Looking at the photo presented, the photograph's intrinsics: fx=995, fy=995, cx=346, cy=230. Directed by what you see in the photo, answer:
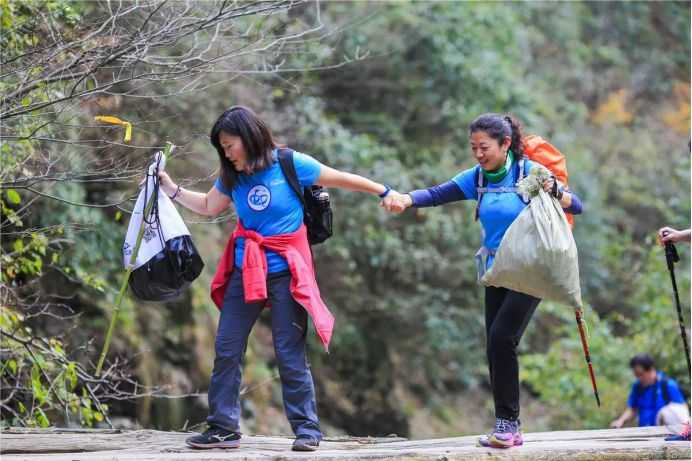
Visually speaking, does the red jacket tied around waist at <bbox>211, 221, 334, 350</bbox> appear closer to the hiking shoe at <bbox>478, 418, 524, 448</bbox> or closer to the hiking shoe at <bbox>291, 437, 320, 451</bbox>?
the hiking shoe at <bbox>291, 437, 320, 451</bbox>

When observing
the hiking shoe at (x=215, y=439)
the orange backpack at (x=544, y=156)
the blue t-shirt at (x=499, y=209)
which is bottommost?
the hiking shoe at (x=215, y=439)

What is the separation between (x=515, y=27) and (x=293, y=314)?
11733 mm

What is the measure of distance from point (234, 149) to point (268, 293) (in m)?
0.80

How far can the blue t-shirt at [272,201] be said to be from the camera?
5.32 metres

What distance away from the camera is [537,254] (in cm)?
520

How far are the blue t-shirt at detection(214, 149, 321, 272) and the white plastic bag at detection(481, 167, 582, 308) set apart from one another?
3.59 feet

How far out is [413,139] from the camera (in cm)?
1592

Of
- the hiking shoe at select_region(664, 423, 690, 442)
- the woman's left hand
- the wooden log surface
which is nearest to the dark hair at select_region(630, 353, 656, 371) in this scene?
the wooden log surface

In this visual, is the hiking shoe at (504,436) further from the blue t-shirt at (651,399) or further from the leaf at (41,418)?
the blue t-shirt at (651,399)

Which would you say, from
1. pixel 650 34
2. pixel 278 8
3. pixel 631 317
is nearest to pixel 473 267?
pixel 631 317

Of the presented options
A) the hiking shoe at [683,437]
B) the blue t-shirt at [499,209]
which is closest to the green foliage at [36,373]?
the blue t-shirt at [499,209]

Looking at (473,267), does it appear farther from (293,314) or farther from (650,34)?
(650,34)

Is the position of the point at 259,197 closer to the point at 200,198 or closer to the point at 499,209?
the point at 200,198

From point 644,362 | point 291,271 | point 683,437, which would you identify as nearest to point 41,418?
point 291,271
